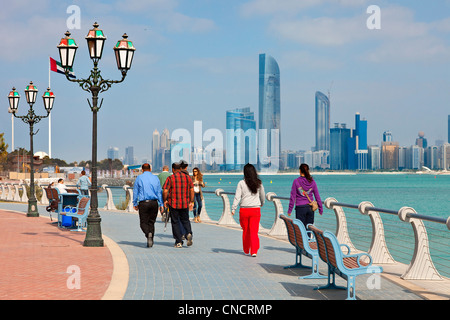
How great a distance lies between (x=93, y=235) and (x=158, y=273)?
4253 mm

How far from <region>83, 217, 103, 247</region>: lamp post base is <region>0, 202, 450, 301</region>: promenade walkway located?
23 centimetres

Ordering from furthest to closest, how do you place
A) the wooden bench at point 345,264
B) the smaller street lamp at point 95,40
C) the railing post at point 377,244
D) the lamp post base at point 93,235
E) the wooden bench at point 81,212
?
the wooden bench at point 81,212, the smaller street lamp at point 95,40, the lamp post base at point 93,235, the railing post at point 377,244, the wooden bench at point 345,264

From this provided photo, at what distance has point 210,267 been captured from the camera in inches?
407

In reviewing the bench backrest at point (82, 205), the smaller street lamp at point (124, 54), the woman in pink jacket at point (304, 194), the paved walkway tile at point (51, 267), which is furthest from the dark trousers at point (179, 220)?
the bench backrest at point (82, 205)

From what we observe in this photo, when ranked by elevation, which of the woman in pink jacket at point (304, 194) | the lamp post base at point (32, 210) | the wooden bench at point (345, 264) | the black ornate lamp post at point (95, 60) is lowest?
the lamp post base at point (32, 210)

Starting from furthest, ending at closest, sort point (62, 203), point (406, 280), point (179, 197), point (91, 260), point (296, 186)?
point (62, 203), point (179, 197), point (296, 186), point (91, 260), point (406, 280)

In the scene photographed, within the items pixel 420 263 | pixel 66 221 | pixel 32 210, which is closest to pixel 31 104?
pixel 32 210

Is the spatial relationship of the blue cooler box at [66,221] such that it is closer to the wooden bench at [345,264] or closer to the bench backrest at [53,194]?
the bench backrest at [53,194]

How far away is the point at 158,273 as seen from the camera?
380 inches

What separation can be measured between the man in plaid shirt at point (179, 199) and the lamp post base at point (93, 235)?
164 cm

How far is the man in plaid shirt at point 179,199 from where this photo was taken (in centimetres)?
1316
